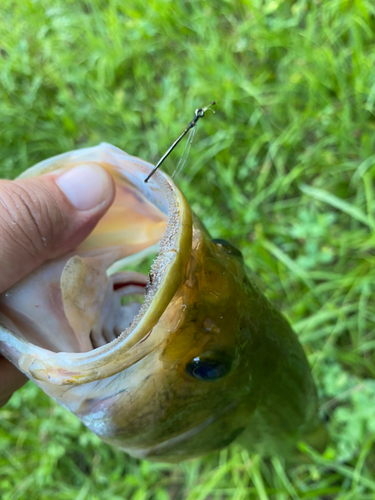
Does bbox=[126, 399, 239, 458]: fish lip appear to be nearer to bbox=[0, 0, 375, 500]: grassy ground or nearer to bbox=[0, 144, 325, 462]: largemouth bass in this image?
bbox=[0, 144, 325, 462]: largemouth bass

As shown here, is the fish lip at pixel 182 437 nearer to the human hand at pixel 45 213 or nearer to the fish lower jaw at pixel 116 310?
the fish lower jaw at pixel 116 310

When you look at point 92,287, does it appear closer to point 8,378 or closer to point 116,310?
point 116,310

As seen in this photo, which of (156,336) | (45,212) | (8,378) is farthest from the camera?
(8,378)

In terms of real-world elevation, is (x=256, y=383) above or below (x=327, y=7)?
below

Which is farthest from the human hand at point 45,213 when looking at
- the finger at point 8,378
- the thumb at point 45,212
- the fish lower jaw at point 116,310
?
the finger at point 8,378

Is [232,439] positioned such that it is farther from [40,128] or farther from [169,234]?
[40,128]

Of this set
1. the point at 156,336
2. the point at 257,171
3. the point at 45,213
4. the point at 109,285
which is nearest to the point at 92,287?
the point at 109,285

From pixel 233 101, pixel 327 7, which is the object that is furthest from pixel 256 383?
pixel 327 7
